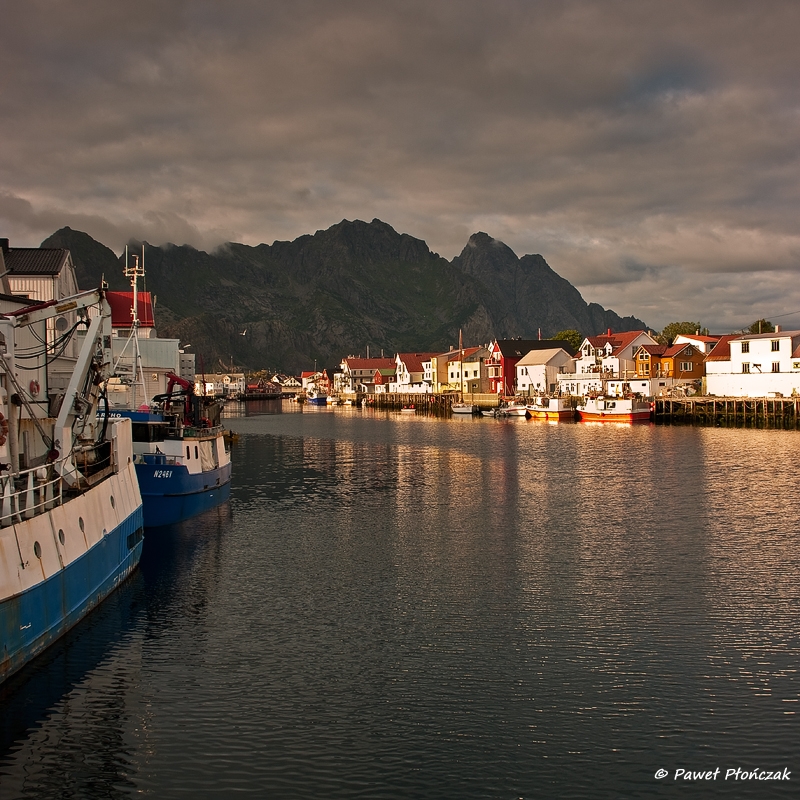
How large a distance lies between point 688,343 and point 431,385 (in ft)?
254

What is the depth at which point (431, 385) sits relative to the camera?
198375 mm

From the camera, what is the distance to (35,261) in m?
53.1

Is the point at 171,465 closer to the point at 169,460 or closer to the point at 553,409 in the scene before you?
the point at 169,460

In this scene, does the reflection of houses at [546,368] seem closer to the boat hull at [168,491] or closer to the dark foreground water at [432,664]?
the dark foreground water at [432,664]

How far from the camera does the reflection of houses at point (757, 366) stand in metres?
108

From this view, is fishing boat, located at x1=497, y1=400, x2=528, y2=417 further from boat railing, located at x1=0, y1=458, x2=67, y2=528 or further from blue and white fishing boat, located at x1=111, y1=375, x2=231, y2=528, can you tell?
boat railing, located at x1=0, y1=458, x2=67, y2=528

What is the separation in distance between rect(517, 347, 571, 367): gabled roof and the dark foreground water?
110412mm

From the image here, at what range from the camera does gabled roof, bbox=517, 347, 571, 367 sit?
152075 millimetres

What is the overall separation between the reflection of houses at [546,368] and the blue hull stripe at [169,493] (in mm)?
115208

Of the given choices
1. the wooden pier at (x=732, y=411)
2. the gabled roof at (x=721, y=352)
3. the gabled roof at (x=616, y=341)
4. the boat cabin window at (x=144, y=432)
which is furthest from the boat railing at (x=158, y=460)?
the gabled roof at (x=616, y=341)

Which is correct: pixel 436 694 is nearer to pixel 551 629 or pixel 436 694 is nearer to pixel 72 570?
pixel 551 629

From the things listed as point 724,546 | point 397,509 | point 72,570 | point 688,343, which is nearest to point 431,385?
point 688,343

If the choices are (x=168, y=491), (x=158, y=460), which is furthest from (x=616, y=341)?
(x=158, y=460)

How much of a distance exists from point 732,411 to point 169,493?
307 feet
